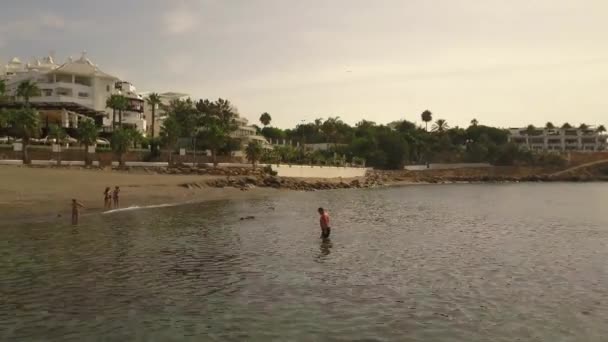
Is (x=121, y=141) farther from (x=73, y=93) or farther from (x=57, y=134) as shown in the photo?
(x=73, y=93)

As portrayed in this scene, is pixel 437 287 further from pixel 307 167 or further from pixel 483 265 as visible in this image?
pixel 307 167

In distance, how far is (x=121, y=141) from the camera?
77.9 metres

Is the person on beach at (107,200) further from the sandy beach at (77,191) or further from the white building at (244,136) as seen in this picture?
the white building at (244,136)

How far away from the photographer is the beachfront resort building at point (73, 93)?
93000mm

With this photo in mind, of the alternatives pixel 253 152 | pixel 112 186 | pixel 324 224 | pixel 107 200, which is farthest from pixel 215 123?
pixel 324 224

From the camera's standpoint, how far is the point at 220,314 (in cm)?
1592

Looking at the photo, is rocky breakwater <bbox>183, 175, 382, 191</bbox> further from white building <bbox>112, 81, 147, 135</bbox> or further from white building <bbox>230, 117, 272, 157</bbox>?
white building <bbox>112, 81, 147, 135</bbox>

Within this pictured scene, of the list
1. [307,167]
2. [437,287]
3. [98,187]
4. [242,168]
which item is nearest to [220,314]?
[437,287]

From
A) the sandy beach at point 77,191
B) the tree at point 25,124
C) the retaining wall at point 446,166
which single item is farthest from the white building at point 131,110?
the retaining wall at point 446,166

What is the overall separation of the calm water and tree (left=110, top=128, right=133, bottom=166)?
41484mm

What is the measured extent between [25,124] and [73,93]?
34.8 metres

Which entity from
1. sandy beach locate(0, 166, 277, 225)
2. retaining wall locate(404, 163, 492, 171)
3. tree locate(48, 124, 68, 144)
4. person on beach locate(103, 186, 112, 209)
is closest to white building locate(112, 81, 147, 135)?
tree locate(48, 124, 68, 144)

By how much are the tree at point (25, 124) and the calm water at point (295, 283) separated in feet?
126

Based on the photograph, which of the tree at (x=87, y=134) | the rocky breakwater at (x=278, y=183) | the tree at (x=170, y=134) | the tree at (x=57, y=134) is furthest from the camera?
the tree at (x=170, y=134)
